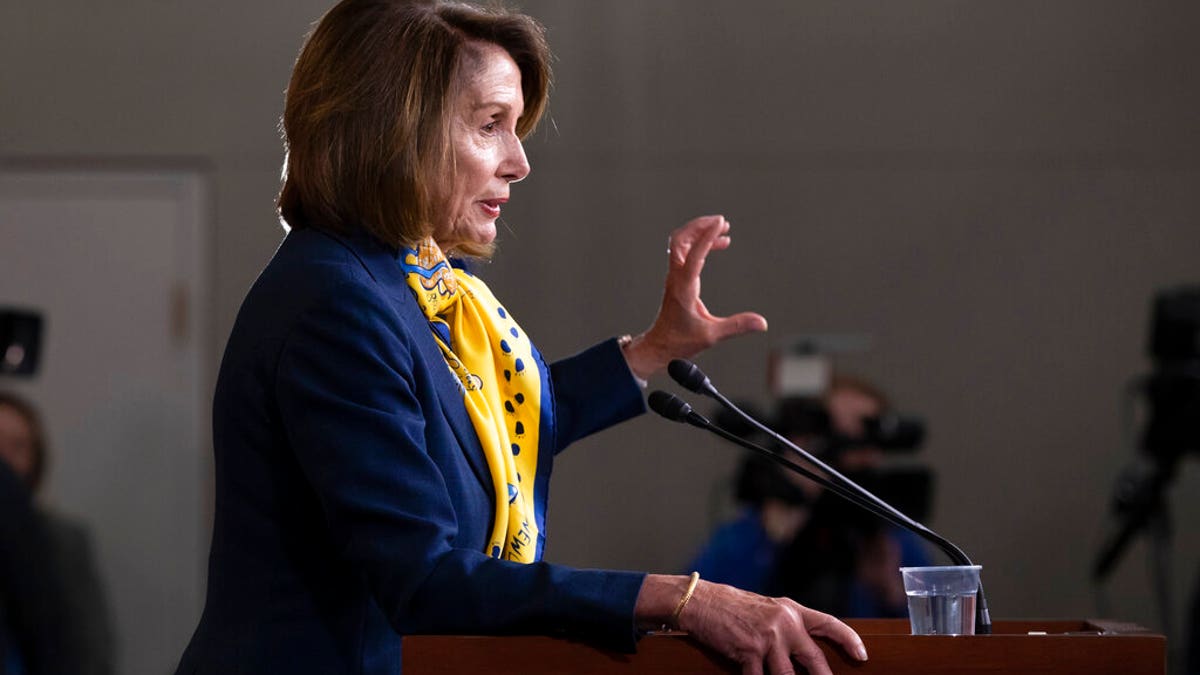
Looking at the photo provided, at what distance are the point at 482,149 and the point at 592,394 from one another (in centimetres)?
41

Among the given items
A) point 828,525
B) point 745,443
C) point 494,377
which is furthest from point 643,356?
point 828,525

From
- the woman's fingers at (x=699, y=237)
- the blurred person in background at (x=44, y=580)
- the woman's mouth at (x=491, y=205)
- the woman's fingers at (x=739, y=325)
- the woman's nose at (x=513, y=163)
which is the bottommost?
the blurred person in background at (x=44, y=580)

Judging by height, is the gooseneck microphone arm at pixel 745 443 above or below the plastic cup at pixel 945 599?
above

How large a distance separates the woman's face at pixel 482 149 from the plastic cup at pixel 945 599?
1.74ft

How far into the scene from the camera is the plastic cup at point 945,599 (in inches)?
48.7

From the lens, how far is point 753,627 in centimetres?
113

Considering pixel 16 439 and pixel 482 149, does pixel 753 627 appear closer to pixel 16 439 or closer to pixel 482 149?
pixel 482 149

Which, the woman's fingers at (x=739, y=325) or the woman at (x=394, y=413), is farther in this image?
the woman's fingers at (x=739, y=325)

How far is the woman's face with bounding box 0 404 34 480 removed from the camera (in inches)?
154

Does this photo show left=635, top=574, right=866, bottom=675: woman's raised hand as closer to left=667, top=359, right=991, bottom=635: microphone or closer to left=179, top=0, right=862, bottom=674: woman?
left=179, top=0, right=862, bottom=674: woman

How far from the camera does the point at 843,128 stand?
15.0ft

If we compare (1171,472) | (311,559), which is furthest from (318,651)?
(1171,472)

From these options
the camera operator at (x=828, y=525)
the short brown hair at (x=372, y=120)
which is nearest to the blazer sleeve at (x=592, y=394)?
the short brown hair at (x=372, y=120)

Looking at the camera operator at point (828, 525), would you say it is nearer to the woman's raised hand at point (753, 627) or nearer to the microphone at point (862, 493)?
the microphone at point (862, 493)
